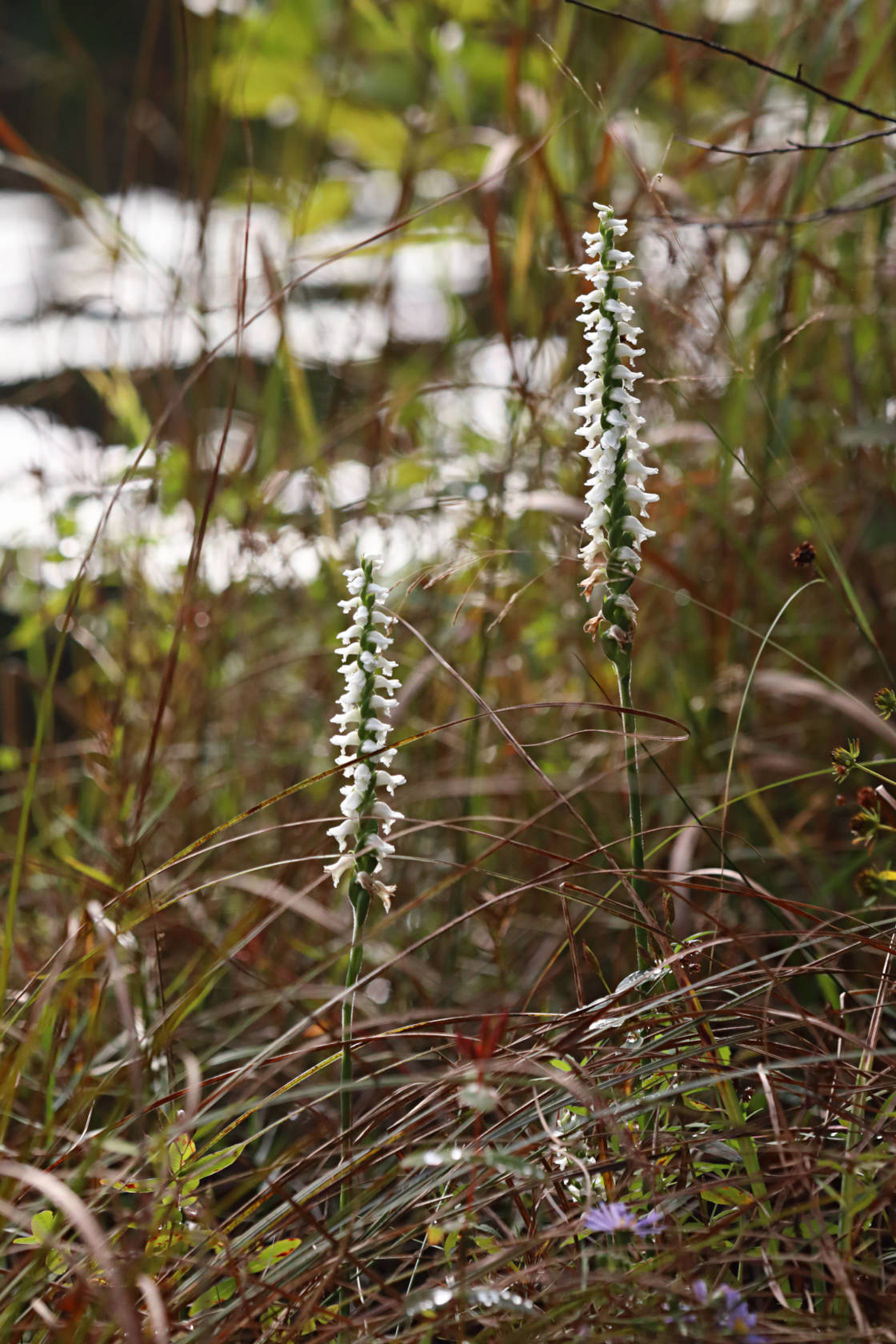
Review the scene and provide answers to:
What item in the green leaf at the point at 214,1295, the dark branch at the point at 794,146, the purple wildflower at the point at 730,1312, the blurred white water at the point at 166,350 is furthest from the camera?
the blurred white water at the point at 166,350

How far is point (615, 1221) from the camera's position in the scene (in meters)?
0.67

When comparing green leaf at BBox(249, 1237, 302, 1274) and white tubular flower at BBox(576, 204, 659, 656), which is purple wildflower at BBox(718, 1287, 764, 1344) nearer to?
green leaf at BBox(249, 1237, 302, 1274)

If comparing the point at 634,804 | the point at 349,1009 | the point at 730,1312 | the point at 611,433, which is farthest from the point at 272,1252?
the point at 611,433

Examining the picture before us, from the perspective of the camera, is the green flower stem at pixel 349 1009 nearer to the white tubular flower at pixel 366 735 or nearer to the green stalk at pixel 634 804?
the white tubular flower at pixel 366 735

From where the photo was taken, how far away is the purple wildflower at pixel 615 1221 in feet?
2.19

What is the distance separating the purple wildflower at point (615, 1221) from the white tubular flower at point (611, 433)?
1.25 ft

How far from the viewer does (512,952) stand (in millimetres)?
1487

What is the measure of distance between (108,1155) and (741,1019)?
0.57 m

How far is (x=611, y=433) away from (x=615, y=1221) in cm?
52

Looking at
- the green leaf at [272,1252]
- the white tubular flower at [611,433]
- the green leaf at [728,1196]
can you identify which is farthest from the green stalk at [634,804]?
the green leaf at [272,1252]

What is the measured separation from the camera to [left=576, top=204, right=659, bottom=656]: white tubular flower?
0.79 meters

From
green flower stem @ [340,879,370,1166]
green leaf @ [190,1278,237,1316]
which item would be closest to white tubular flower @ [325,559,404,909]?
green flower stem @ [340,879,370,1166]

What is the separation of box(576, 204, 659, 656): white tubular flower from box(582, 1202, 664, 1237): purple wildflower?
0.38 metres

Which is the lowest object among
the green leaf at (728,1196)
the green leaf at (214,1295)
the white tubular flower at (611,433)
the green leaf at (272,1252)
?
the green leaf at (214,1295)
